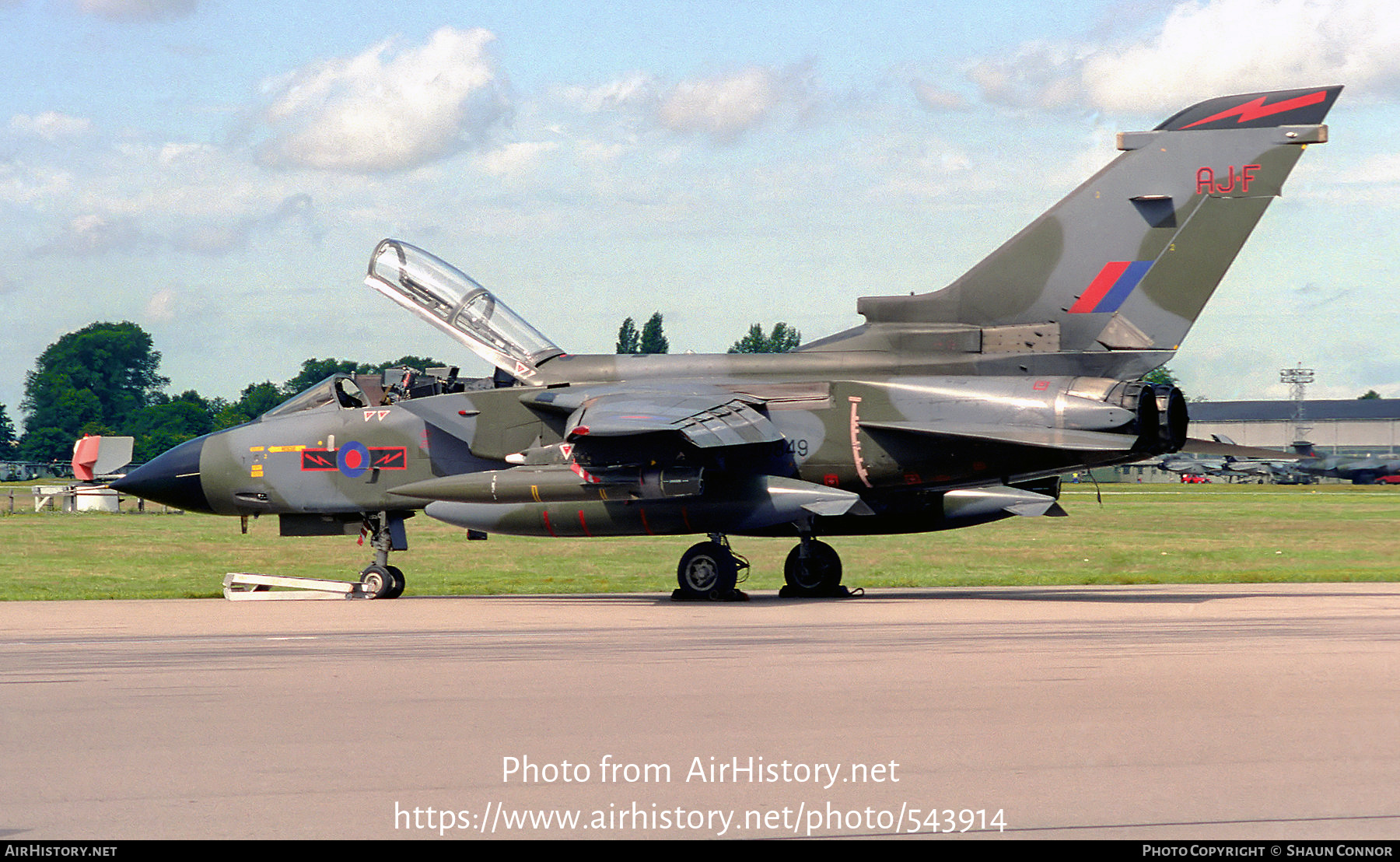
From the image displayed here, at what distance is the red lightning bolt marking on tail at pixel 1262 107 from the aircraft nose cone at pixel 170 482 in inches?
504

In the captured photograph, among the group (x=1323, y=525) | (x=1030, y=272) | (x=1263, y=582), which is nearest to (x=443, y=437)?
(x=1030, y=272)

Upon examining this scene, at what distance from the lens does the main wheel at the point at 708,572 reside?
1616 centimetres

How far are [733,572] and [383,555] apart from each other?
4.45 m

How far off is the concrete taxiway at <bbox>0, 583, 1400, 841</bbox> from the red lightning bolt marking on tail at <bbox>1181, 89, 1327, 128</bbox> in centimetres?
569

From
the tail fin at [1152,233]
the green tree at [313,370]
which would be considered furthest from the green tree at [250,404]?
the tail fin at [1152,233]

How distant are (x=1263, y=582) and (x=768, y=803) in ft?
49.8

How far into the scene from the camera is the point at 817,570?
1703 cm

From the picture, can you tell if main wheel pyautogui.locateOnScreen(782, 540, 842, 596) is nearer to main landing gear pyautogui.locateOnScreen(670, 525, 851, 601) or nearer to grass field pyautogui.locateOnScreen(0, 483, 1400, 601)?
main landing gear pyautogui.locateOnScreen(670, 525, 851, 601)

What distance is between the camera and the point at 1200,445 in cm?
1723

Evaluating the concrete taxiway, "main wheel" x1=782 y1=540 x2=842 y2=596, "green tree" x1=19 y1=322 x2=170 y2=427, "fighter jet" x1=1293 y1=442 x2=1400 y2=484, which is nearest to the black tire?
the concrete taxiway

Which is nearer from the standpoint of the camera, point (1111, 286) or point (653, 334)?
point (1111, 286)

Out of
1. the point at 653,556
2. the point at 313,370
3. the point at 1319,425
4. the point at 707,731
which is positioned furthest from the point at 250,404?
the point at 1319,425

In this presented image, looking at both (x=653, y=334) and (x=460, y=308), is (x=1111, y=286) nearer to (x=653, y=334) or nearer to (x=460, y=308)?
(x=460, y=308)

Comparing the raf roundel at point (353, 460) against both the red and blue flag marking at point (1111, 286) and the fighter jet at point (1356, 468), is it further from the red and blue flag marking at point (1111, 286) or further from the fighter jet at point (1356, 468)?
the fighter jet at point (1356, 468)
